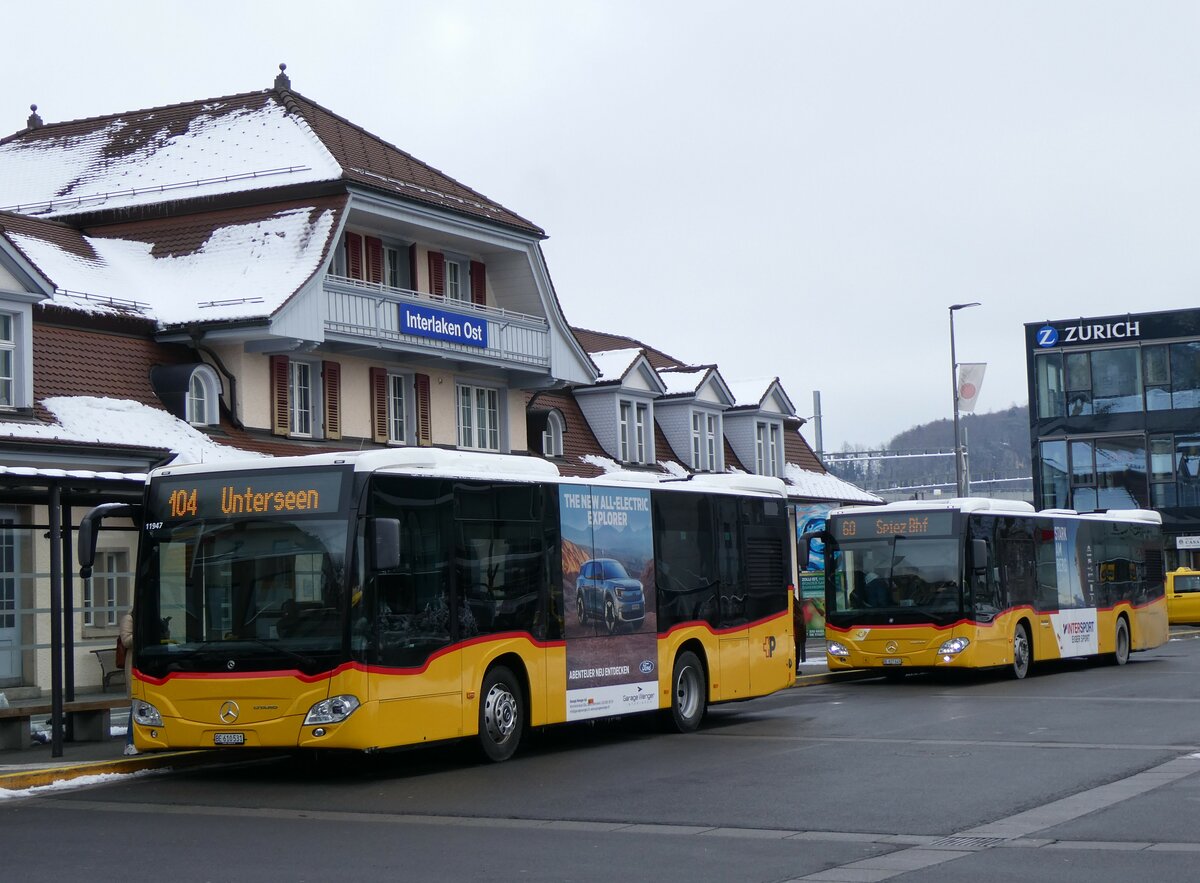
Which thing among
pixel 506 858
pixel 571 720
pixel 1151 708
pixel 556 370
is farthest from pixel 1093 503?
pixel 506 858

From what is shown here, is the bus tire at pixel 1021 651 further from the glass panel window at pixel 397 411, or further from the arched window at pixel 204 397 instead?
the arched window at pixel 204 397

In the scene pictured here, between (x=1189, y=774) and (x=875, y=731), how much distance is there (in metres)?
5.28

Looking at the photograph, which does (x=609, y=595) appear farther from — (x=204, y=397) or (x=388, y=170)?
(x=388, y=170)

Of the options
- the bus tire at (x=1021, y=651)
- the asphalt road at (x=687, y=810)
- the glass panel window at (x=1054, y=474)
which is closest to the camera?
the asphalt road at (x=687, y=810)

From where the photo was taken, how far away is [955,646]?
27.2 meters

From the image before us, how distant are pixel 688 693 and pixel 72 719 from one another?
7026 mm

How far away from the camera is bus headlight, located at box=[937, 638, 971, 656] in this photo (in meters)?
27.2

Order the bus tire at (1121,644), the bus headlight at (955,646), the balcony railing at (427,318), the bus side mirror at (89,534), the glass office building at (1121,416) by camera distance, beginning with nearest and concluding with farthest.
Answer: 1. the bus side mirror at (89,534)
2. the bus headlight at (955,646)
3. the balcony railing at (427,318)
4. the bus tire at (1121,644)
5. the glass office building at (1121,416)

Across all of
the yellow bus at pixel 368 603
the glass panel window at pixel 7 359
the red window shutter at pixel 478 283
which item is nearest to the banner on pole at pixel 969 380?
the red window shutter at pixel 478 283

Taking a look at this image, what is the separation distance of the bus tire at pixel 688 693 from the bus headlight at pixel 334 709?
5.94m

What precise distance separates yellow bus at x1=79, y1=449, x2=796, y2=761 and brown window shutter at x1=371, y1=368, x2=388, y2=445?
57.5 ft

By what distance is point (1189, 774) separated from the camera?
48.1 feet

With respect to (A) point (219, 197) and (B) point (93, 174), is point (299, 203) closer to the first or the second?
(A) point (219, 197)

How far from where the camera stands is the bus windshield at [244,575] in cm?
1495
